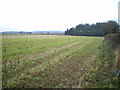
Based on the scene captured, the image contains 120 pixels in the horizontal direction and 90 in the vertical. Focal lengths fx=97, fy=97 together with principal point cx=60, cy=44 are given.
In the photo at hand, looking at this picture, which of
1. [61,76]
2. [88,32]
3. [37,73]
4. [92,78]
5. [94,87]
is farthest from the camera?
[88,32]

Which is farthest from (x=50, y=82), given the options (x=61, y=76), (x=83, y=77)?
(x=83, y=77)

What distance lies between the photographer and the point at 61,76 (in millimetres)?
5223

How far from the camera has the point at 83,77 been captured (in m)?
5.06

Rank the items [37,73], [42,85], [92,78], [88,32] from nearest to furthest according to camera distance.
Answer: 1. [42,85]
2. [92,78]
3. [37,73]
4. [88,32]

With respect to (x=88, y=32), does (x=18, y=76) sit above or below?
below

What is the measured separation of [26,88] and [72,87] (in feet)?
6.45

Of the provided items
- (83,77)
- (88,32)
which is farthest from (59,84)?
(88,32)

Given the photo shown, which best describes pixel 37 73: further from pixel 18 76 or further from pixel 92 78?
pixel 92 78

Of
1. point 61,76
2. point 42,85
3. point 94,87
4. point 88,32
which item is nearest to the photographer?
point 94,87

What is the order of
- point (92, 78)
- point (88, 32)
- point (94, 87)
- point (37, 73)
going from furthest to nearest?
point (88, 32) < point (37, 73) < point (92, 78) < point (94, 87)

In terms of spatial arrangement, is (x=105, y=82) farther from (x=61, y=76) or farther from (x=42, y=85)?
(x=42, y=85)

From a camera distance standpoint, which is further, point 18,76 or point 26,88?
point 18,76

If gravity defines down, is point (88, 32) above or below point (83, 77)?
above

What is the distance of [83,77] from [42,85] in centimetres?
213
